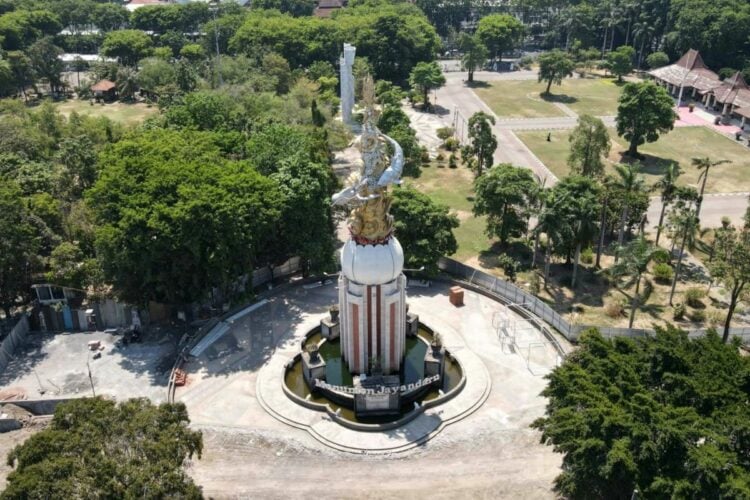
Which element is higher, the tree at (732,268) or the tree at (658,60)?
the tree at (658,60)

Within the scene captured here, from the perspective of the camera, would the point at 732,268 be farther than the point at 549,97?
No

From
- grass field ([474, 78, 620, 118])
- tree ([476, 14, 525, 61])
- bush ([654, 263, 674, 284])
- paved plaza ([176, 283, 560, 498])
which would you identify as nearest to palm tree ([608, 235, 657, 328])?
paved plaza ([176, 283, 560, 498])

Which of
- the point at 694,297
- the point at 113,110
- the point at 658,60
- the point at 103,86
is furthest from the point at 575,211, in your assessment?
the point at 103,86

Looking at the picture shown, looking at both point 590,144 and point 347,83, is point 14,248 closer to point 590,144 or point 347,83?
point 590,144

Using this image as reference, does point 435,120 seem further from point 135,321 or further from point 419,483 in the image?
point 419,483

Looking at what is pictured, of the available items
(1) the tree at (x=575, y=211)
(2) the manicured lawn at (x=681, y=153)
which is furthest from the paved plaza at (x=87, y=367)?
(2) the manicured lawn at (x=681, y=153)

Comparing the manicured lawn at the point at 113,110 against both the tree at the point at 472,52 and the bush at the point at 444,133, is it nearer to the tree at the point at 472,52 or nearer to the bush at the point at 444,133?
the bush at the point at 444,133
